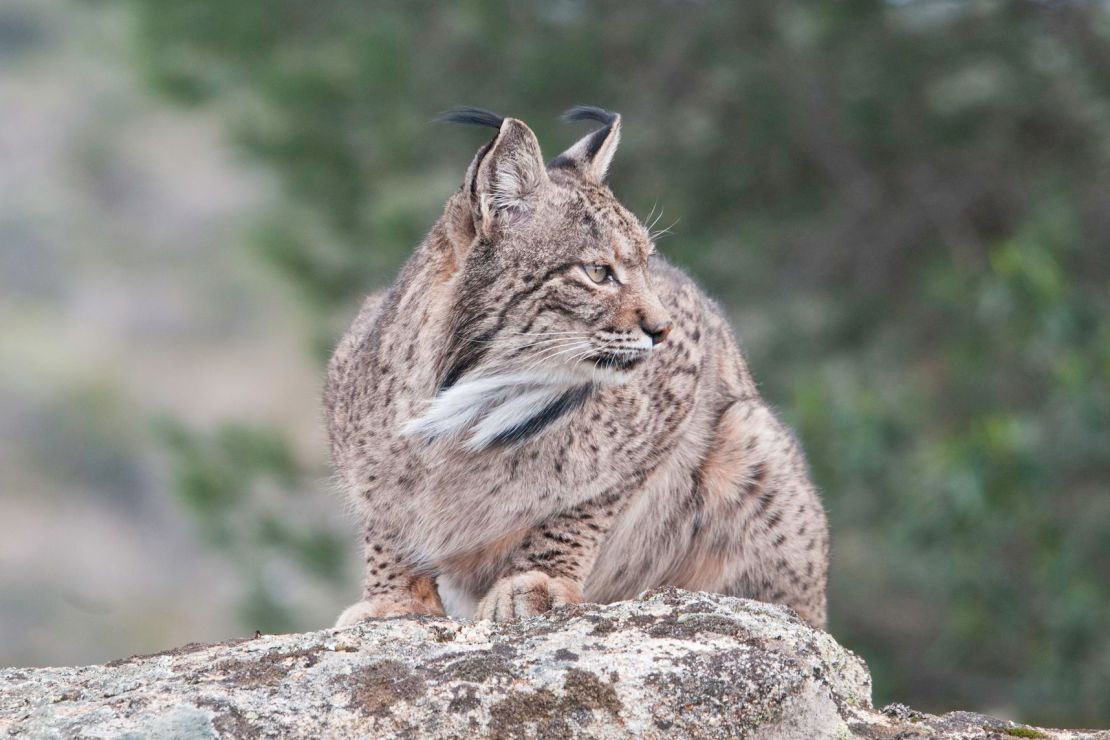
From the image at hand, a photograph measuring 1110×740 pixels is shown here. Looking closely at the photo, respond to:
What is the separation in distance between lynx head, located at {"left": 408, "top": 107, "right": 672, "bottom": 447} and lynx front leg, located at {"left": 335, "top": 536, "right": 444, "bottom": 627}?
46 centimetres

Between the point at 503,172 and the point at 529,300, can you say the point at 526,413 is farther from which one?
the point at 503,172

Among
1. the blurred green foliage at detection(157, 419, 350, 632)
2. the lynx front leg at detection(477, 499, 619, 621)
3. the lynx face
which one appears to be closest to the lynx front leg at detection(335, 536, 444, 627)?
the lynx front leg at detection(477, 499, 619, 621)

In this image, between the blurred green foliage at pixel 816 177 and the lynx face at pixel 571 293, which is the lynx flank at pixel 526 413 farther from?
the blurred green foliage at pixel 816 177

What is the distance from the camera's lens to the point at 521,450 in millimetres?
4961

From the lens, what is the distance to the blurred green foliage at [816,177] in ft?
35.7

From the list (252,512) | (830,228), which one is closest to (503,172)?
(830,228)

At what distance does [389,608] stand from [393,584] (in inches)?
5.2

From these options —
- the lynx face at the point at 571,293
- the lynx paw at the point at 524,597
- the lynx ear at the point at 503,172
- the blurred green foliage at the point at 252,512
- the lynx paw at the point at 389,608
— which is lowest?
the lynx paw at the point at 524,597

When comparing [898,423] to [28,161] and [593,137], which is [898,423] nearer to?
[593,137]

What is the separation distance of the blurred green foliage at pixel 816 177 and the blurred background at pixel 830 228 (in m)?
0.03

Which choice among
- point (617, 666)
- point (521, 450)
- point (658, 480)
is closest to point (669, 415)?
point (658, 480)

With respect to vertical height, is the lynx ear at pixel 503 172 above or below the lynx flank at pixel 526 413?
above

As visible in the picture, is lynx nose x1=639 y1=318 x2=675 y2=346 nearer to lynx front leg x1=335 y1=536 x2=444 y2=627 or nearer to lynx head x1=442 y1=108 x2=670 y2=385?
lynx head x1=442 y1=108 x2=670 y2=385

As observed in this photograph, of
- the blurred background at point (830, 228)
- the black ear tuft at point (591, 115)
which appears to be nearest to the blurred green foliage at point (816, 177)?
the blurred background at point (830, 228)
